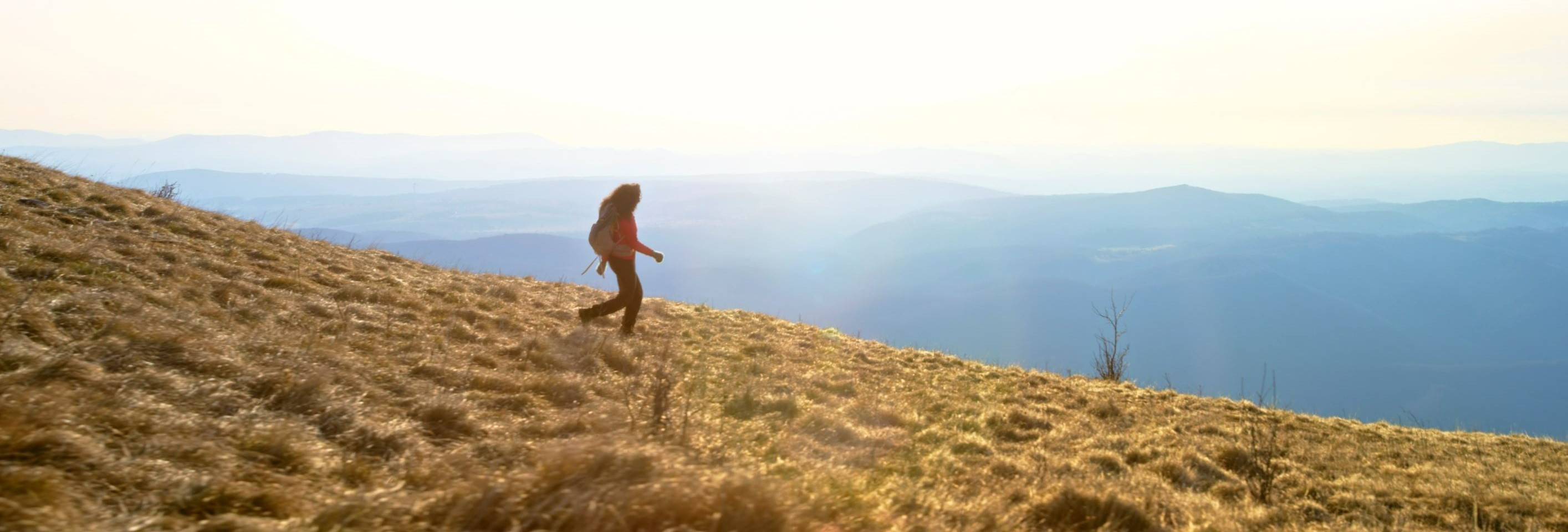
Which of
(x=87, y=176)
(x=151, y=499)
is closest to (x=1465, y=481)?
(x=151, y=499)

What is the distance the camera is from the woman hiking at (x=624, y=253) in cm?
980

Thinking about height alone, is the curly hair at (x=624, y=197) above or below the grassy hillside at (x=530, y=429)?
above

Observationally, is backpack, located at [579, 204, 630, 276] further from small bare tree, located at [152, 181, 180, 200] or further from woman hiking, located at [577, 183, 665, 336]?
small bare tree, located at [152, 181, 180, 200]

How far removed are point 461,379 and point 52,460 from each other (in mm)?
3301

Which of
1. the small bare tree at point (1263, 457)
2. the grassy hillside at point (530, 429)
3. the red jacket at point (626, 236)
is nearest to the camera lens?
the grassy hillside at point (530, 429)

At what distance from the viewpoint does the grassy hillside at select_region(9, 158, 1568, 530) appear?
3230 millimetres

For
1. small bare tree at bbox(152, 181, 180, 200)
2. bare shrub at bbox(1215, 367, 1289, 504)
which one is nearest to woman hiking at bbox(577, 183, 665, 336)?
bare shrub at bbox(1215, 367, 1289, 504)

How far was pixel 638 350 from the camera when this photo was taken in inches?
360

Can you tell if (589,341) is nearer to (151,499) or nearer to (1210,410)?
(151,499)

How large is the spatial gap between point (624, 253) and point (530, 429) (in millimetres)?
4928

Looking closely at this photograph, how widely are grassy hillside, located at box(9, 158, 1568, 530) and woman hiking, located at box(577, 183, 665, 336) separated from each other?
438 millimetres

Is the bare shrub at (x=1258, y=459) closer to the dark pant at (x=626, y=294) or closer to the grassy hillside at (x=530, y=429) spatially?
the grassy hillside at (x=530, y=429)

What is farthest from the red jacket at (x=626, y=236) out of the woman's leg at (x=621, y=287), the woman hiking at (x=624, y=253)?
the woman's leg at (x=621, y=287)

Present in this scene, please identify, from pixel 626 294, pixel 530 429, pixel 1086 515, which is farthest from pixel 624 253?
pixel 1086 515
